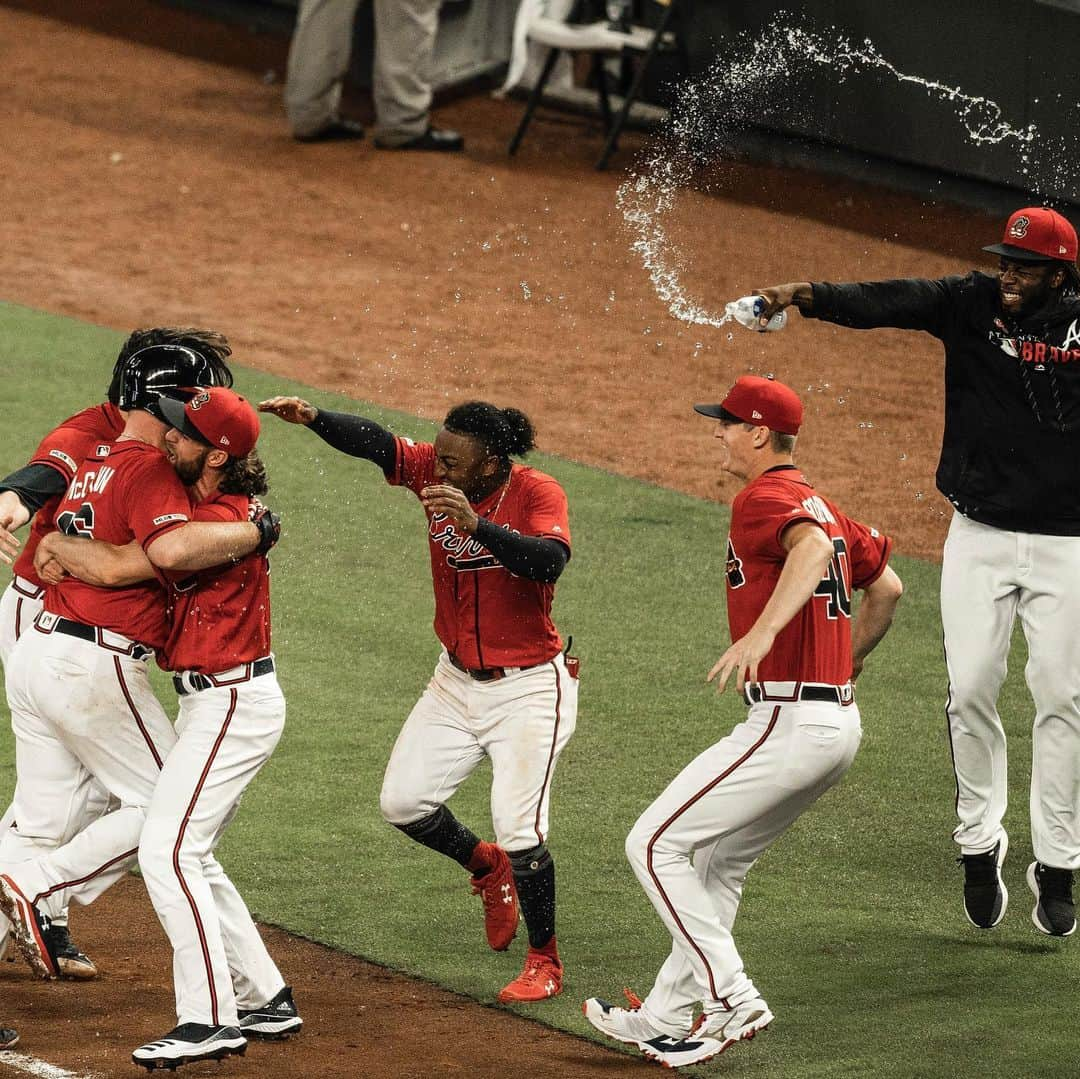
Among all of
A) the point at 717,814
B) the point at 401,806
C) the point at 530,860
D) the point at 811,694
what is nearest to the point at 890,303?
the point at 811,694

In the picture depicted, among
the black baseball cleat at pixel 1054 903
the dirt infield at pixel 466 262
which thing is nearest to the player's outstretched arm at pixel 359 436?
the black baseball cleat at pixel 1054 903

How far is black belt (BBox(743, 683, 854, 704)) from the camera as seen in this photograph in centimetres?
473

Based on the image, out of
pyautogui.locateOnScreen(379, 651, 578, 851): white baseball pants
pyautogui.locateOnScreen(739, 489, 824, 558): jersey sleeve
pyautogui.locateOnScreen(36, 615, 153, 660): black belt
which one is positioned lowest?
pyautogui.locateOnScreen(379, 651, 578, 851): white baseball pants

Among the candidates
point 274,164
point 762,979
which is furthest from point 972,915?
point 274,164

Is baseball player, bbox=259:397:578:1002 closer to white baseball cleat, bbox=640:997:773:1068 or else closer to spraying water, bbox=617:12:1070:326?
white baseball cleat, bbox=640:997:773:1068

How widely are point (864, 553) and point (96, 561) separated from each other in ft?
6.46

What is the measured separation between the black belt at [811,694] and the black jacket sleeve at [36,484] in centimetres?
192

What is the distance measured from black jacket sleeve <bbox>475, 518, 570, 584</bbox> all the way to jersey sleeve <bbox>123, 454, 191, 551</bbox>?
762 mm

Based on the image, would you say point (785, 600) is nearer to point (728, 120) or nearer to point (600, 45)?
point (600, 45)

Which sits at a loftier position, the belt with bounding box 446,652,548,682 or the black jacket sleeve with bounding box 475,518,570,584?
the black jacket sleeve with bounding box 475,518,570,584

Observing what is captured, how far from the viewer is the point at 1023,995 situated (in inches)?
208

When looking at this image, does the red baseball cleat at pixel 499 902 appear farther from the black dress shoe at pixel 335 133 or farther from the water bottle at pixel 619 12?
the black dress shoe at pixel 335 133

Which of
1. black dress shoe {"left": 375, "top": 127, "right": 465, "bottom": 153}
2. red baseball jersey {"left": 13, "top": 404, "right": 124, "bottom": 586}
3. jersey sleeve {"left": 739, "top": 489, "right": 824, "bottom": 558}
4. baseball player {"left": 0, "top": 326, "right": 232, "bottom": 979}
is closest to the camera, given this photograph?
jersey sleeve {"left": 739, "top": 489, "right": 824, "bottom": 558}

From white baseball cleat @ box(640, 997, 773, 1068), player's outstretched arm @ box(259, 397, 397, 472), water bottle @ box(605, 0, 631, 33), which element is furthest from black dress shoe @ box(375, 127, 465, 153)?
white baseball cleat @ box(640, 997, 773, 1068)
